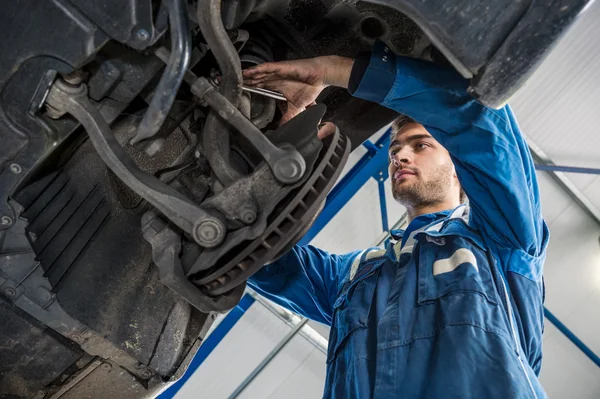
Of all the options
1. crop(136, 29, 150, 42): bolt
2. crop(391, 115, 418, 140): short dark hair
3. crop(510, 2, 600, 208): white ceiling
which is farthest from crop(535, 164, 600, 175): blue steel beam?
crop(136, 29, 150, 42): bolt

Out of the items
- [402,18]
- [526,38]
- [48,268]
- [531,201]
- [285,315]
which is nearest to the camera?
[526,38]

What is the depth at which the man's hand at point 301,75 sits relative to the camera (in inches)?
50.5

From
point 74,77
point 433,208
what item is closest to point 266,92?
point 74,77

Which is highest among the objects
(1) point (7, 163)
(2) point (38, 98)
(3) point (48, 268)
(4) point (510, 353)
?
(4) point (510, 353)

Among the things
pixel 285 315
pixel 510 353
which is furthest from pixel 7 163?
pixel 285 315

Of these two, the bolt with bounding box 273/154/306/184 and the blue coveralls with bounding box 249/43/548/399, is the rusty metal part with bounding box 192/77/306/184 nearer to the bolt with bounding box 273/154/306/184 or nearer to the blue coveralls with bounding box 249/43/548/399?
the bolt with bounding box 273/154/306/184

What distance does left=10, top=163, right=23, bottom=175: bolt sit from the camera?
Answer: 99cm

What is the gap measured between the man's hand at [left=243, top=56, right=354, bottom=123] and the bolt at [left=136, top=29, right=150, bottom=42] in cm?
35

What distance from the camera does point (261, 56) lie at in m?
1.34

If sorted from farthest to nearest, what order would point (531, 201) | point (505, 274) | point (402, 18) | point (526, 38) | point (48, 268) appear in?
1. point (505, 274)
2. point (531, 201)
3. point (402, 18)
4. point (48, 268)
5. point (526, 38)

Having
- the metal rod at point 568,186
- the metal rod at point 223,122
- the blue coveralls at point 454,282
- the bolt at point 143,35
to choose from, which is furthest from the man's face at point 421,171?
the metal rod at point 568,186

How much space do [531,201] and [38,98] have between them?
1.21 metres

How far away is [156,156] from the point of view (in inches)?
51.2

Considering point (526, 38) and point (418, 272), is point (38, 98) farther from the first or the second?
point (418, 272)
